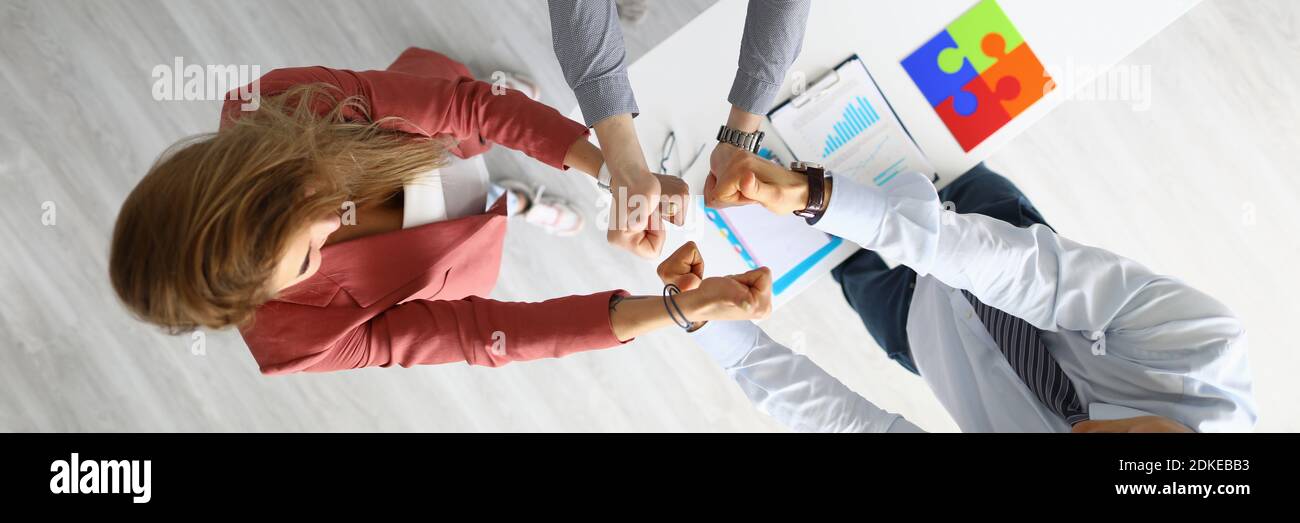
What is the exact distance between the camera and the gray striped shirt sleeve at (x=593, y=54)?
90cm

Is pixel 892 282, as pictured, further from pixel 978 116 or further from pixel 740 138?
pixel 740 138

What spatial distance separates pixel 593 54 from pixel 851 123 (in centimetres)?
60

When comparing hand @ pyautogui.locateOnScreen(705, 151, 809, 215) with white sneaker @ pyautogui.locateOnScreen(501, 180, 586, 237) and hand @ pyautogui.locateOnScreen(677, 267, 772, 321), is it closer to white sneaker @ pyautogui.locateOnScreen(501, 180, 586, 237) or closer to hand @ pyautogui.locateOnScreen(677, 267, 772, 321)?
hand @ pyautogui.locateOnScreen(677, 267, 772, 321)

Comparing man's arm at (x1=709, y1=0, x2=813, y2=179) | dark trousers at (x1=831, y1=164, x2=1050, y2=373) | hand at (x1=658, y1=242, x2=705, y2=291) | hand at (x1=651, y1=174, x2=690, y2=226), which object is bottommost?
dark trousers at (x1=831, y1=164, x2=1050, y2=373)

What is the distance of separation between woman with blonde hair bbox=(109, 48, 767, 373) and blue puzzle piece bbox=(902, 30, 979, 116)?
0.66m

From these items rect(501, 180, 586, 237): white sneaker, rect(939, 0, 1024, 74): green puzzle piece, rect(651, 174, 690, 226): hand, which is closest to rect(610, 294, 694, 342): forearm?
rect(651, 174, 690, 226): hand

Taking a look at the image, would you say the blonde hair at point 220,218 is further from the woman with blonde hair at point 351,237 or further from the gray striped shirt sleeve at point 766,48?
the gray striped shirt sleeve at point 766,48

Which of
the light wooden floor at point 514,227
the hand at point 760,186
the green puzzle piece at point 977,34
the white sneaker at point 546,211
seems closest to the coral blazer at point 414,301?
the hand at point 760,186

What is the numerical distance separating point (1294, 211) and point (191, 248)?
2.20m

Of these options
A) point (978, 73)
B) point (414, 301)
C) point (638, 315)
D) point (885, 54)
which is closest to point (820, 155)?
point (885, 54)

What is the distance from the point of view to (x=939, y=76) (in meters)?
1.26

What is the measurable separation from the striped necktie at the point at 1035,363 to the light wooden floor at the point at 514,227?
0.50 m

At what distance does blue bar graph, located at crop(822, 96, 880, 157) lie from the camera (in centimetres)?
127
